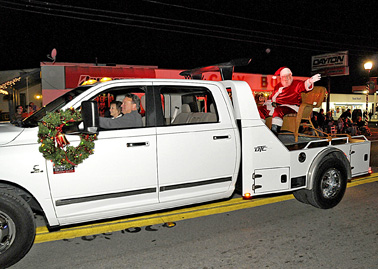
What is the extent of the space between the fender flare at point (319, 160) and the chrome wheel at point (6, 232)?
13.1 feet

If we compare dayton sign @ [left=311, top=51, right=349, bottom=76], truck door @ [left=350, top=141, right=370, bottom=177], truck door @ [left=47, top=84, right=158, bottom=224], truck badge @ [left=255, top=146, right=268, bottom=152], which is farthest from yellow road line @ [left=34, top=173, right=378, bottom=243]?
dayton sign @ [left=311, top=51, right=349, bottom=76]

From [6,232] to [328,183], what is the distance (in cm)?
452

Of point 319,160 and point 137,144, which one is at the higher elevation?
point 137,144

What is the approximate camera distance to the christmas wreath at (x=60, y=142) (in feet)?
10.5

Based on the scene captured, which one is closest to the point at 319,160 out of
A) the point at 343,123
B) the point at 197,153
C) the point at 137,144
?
the point at 197,153

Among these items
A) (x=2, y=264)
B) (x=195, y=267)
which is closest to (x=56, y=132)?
(x=2, y=264)

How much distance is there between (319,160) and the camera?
496 centimetres

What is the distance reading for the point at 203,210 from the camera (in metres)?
5.17

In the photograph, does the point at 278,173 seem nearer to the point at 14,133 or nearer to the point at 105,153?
the point at 105,153

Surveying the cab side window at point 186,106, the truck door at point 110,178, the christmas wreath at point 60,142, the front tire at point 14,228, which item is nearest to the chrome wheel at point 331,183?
the cab side window at point 186,106

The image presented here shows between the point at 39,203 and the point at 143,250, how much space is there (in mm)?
1287

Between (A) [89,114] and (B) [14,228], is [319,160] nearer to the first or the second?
(A) [89,114]

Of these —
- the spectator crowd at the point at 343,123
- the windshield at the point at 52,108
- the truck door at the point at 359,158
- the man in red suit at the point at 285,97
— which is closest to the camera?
the windshield at the point at 52,108

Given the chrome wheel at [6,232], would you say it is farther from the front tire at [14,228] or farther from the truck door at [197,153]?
the truck door at [197,153]
